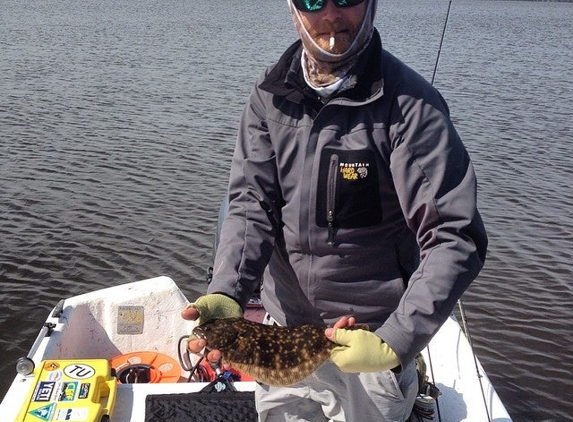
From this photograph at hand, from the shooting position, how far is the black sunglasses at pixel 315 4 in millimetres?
2691

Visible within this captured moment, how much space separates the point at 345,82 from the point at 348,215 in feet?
1.86

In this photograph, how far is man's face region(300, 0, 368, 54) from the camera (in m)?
2.70

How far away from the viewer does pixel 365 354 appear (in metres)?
2.52

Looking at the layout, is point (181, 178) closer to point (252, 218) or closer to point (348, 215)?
point (252, 218)

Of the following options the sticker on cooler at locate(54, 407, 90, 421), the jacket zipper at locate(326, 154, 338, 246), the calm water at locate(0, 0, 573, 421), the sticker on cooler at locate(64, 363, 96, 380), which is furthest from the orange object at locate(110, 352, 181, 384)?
the jacket zipper at locate(326, 154, 338, 246)

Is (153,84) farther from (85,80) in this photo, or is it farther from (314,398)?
(314,398)

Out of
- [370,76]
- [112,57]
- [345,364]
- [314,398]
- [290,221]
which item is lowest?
[112,57]

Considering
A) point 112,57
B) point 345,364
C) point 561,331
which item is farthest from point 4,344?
point 112,57

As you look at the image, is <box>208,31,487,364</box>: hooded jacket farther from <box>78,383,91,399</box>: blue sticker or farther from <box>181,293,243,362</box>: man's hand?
<box>78,383,91,399</box>: blue sticker

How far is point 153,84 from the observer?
20797 mm

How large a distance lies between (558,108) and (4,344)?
16.7m

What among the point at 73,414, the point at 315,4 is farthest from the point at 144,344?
the point at 315,4

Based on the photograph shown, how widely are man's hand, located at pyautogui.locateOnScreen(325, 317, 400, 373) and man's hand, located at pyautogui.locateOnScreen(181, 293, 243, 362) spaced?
60cm

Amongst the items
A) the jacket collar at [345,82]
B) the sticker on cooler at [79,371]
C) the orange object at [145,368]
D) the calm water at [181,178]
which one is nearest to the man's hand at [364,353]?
the jacket collar at [345,82]
